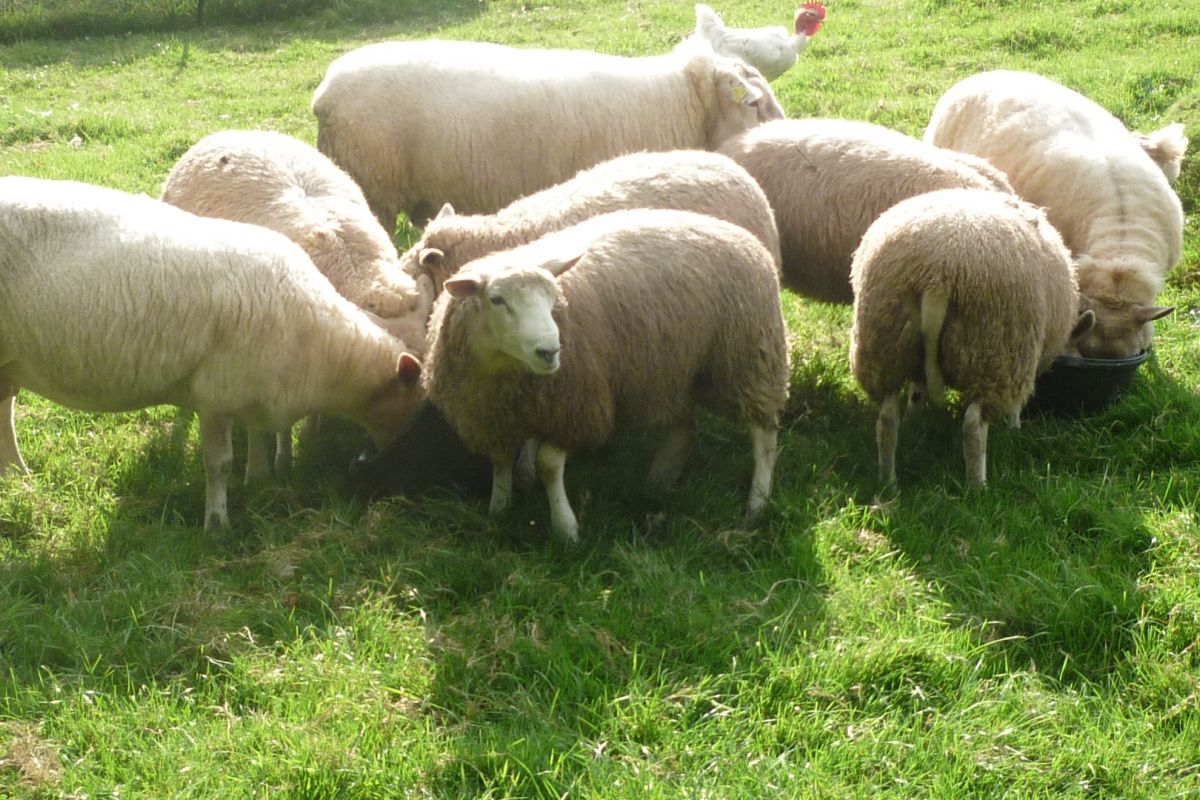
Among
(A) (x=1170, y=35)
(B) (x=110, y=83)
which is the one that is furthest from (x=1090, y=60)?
(B) (x=110, y=83)

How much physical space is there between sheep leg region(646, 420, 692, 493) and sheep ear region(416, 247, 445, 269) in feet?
4.06

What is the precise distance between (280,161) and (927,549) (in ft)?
11.7

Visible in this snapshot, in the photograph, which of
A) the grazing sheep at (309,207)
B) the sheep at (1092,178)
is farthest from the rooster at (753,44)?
the grazing sheep at (309,207)

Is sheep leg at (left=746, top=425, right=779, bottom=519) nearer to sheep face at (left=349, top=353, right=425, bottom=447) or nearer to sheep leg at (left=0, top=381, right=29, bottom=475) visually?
sheep face at (left=349, top=353, right=425, bottom=447)

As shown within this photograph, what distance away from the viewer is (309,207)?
5602 millimetres

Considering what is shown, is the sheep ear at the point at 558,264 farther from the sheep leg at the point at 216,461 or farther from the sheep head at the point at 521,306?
the sheep leg at the point at 216,461

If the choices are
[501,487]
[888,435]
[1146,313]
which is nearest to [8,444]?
[501,487]

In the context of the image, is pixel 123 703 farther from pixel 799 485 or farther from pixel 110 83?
pixel 110 83

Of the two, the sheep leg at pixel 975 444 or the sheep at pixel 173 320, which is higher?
the sheep at pixel 173 320

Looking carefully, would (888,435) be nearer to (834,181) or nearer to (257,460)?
(834,181)

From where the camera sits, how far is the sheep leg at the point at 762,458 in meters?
4.89

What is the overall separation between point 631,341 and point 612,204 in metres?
1.01

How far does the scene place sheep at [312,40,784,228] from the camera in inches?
262

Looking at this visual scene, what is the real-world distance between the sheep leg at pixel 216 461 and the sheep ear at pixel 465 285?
4.28 ft
